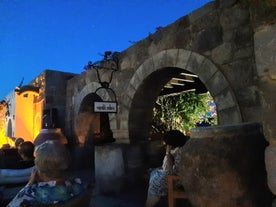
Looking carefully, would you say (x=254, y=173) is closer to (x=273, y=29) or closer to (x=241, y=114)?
(x=273, y=29)

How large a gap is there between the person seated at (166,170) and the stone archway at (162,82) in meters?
0.58

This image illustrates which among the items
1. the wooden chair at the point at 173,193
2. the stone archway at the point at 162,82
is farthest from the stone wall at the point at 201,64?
the wooden chair at the point at 173,193

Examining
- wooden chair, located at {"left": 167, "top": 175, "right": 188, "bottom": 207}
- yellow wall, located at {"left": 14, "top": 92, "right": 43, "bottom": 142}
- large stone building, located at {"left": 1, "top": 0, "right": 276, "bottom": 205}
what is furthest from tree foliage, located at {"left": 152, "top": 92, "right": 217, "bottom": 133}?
yellow wall, located at {"left": 14, "top": 92, "right": 43, "bottom": 142}

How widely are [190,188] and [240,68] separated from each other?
1611mm

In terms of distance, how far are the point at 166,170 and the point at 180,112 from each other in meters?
4.15

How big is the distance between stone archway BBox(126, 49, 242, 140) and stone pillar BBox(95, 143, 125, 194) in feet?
1.45

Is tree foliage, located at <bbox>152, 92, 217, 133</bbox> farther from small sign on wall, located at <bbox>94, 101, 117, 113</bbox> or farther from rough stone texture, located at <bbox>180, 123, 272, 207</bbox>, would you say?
rough stone texture, located at <bbox>180, 123, 272, 207</bbox>

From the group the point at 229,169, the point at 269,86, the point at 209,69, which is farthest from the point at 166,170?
the point at 269,86

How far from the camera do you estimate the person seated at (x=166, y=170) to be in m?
2.89

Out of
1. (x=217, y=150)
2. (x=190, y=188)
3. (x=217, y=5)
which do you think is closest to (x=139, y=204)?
(x=190, y=188)

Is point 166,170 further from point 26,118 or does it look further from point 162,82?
point 26,118

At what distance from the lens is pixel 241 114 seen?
2.66 meters

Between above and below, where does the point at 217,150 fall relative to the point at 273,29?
below

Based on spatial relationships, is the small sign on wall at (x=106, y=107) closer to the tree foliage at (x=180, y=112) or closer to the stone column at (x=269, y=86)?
the tree foliage at (x=180, y=112)
